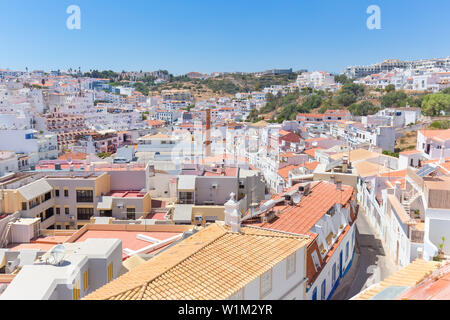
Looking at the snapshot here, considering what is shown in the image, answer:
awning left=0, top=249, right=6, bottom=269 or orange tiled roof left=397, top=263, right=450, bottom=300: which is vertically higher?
orange tiled roof left=397, top=263, right=450, bottom=300

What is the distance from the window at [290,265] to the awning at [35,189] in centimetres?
596

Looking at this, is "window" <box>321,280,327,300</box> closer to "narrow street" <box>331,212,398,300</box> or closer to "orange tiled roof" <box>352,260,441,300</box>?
"narrow street" <box>331,212,398,300</box>

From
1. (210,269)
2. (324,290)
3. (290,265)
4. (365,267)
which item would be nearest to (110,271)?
(210,269)

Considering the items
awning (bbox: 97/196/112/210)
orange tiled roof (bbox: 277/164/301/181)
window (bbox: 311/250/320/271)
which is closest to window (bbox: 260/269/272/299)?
window (bbox: 311/250/320/271)

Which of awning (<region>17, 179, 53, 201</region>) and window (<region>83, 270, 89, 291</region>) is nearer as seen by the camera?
window (<region>83, 270, 89, 291</region>)

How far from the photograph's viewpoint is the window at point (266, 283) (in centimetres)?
277

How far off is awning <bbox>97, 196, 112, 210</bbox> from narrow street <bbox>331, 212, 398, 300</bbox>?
4.79 m

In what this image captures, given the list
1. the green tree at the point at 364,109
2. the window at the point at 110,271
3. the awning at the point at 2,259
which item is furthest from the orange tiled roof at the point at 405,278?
the green tree at the point at 364,109

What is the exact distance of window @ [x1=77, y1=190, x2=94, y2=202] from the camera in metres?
8.72

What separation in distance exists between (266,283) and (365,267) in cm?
436

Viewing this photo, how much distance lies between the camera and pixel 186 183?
8727 millimetres

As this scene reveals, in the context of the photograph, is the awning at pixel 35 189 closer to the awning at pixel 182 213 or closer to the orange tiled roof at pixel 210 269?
the awning at pixel 182 213
